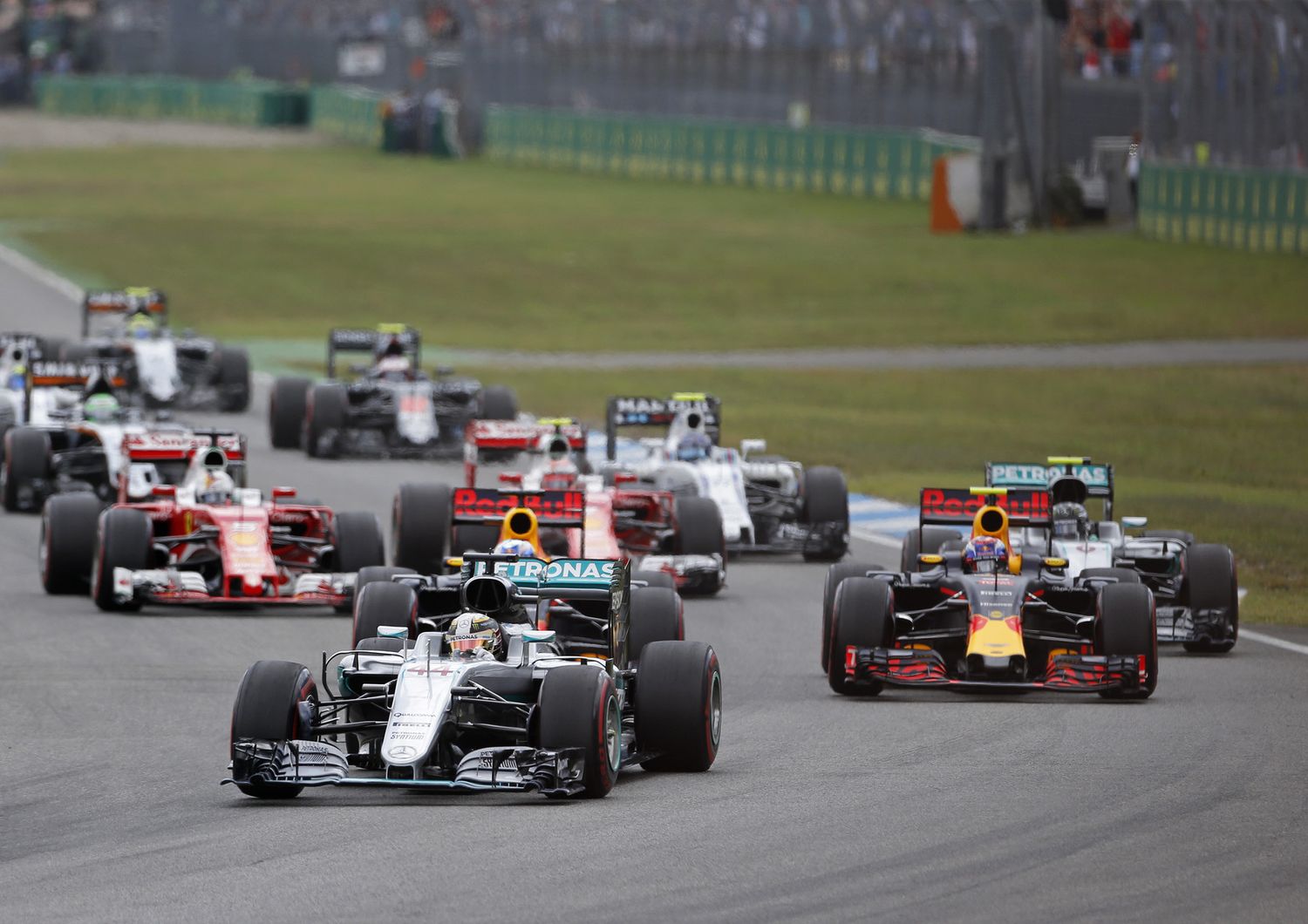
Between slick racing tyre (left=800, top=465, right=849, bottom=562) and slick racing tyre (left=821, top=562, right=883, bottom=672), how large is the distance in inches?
239

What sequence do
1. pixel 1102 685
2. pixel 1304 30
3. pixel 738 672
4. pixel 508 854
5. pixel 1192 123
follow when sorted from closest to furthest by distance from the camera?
pixel 508 854 < pixel 1102 685 < pixel 738 672 < pixel 1304 30 < pixel 1192 123

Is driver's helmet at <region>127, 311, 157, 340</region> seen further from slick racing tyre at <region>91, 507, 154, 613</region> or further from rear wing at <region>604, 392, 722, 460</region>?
slick racing tyre at <region>91, 507, 154, 613</region>

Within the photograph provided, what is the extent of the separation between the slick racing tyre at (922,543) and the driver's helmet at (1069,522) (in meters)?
0.78

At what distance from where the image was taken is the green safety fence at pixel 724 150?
78.1m

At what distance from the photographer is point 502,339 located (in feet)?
165

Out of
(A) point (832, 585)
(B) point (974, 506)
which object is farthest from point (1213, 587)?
(A) point (832, 585)

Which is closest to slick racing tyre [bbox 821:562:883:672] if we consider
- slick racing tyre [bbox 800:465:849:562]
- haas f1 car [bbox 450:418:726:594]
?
haas f1 car [bbox 450:418:726:594]

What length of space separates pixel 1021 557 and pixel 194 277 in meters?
43.9

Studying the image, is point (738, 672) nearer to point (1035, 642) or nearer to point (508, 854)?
point (1035, 642)

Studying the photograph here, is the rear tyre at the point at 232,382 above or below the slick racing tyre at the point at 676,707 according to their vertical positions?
below

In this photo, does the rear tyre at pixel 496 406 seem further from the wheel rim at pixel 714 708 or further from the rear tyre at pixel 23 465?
the wheel rim at pixel 714 708

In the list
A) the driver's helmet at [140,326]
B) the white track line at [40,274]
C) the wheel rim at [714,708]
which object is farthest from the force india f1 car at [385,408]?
the white track line at [40,274]

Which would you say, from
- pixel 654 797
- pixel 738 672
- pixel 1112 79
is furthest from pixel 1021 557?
pixel 1112 79

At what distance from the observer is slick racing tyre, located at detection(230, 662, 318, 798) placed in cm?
1341
